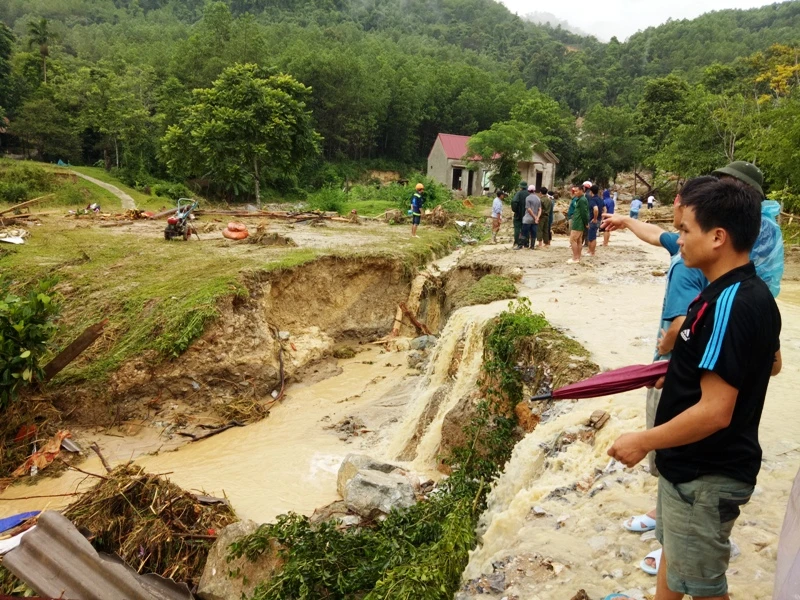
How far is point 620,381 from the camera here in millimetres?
2732

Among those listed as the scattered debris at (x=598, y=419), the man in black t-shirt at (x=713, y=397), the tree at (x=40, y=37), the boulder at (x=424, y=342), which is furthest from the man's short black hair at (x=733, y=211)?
the tree at (x=40, y=37)

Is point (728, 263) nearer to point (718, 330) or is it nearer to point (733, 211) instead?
point (733, 211)

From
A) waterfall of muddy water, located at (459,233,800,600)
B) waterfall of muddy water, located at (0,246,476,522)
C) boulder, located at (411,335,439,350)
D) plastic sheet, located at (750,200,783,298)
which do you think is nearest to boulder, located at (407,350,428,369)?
boulder, located at (411,335,439,350)

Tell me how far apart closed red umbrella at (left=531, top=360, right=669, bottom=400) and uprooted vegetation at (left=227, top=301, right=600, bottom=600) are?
205 centimetres

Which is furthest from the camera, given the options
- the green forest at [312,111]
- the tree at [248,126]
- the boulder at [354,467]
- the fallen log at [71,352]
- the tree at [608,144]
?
the tree at [608,144]

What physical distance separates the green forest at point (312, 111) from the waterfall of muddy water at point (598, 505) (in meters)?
10.0

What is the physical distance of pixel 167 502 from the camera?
621 cm

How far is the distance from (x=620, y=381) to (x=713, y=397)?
741 mm

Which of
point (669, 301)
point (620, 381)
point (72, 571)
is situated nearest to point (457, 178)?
point (72, 571)

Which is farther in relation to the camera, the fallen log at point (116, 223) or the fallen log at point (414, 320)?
the fallen log at point (116, 223)

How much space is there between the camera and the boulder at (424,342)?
13.2 m

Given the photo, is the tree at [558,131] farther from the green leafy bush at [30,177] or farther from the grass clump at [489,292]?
the grass clump at [489,292]

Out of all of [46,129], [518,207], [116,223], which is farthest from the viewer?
[46,129]

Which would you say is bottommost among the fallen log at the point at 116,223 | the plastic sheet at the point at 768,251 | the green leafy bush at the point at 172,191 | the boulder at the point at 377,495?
the boulder at the point at 377,495
